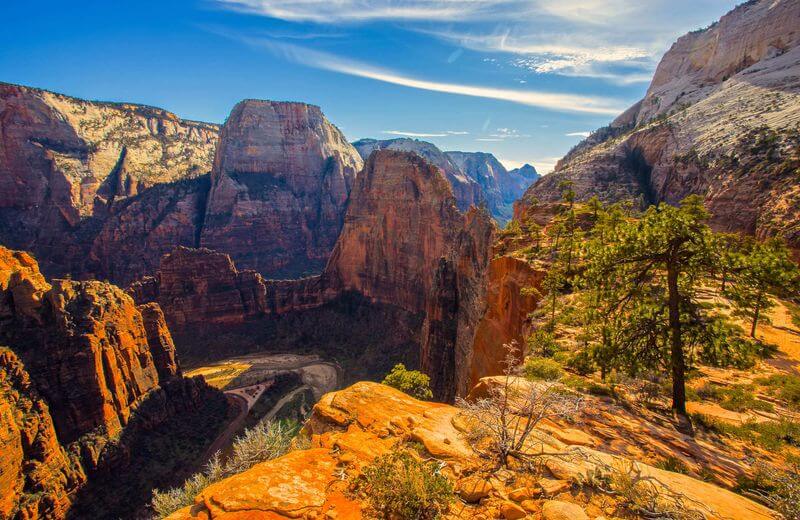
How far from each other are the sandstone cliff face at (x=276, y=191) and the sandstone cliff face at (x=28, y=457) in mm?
98171

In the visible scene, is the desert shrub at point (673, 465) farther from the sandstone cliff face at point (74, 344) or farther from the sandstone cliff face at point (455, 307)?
the sandstone cliff face at point (74, 344)

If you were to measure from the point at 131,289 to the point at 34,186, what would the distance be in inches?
2899

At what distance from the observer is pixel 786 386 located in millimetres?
13414

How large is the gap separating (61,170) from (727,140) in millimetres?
171310

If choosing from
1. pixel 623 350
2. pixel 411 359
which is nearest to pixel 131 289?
pixel 411 359

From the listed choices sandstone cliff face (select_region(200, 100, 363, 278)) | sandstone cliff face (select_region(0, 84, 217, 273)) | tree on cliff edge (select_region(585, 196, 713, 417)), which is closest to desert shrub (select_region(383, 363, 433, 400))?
tree on cliff edge (select_region(585, 196, 713, 417))

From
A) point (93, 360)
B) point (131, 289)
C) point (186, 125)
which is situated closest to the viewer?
point (93, 360)

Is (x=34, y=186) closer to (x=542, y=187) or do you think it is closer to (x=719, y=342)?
(x=542, y=187)

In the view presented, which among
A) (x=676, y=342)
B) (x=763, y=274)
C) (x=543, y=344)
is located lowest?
(x=543, y=344)

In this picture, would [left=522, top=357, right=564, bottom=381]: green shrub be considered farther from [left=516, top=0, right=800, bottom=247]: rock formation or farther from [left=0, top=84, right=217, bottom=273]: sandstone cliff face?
[left=0, top=84, right=217, bottom=273]: sandstone cliff face

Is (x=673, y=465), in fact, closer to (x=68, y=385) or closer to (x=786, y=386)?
(x=786, y=386)

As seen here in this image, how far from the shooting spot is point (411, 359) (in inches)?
2788

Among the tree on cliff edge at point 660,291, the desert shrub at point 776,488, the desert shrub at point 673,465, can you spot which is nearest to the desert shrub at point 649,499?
the desert shrub at point 776,488

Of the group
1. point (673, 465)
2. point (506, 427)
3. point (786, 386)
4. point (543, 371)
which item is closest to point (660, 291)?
point (543, 371)
